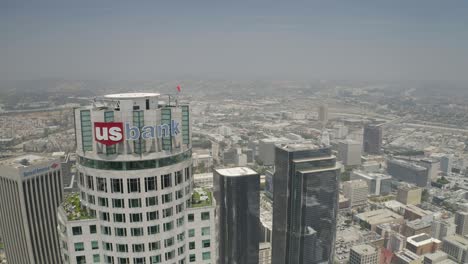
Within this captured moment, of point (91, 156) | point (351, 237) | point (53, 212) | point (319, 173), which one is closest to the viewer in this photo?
point (91, 156)

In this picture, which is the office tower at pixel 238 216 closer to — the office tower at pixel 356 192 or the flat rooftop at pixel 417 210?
the office tower at pixel 356 192

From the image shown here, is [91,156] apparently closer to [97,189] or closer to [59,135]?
[97,189]

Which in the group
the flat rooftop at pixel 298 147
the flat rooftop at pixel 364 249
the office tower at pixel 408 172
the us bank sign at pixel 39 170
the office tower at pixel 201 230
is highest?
the office tower at pixel 201 230

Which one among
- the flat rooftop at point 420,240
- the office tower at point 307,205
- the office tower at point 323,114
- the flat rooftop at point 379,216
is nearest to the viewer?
the office tower at point 307,205

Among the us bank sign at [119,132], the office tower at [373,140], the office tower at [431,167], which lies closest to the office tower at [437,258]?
the office tower at [431,167]

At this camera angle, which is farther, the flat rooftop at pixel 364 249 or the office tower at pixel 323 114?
the office tower at pixel 323 114

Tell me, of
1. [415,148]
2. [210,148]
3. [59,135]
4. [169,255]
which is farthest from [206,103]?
[169,255]

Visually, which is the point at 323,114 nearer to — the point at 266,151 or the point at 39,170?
the point at 266,151
